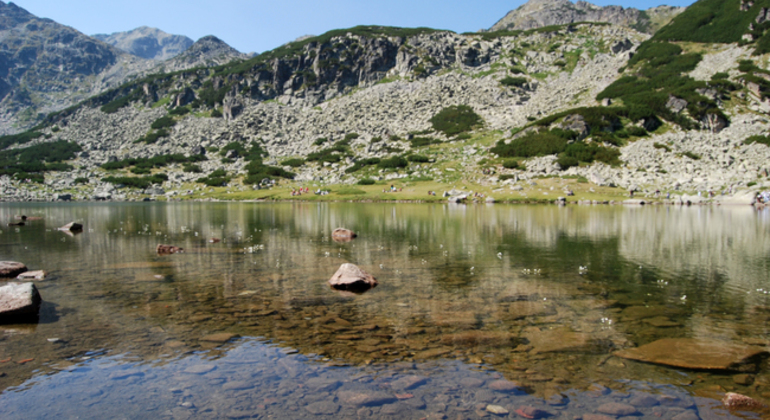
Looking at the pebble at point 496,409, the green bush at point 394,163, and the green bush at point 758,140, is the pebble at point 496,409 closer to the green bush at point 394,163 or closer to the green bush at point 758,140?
the green bush at point 394,163

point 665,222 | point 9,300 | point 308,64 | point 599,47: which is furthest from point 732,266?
point 308,64

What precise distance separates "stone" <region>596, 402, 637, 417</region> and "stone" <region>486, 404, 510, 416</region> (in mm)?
1634

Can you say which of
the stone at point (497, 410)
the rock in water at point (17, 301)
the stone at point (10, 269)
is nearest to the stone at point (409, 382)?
the stone at point (497, 410)

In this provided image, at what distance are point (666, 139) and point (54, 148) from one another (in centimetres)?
20636

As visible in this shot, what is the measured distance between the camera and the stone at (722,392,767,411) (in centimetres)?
688

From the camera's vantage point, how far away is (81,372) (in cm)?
825

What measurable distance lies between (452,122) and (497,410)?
461 feet

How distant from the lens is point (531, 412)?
6.84 metres

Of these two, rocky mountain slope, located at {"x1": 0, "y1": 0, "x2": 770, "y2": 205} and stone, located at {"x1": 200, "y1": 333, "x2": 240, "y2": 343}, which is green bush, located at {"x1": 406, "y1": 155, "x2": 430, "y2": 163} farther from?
stone, located at {"x1": 200, "y1": 333, "x2": 240, "y2": 343}

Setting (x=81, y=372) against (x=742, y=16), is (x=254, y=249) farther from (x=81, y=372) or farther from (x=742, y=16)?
(x=742, y=16)

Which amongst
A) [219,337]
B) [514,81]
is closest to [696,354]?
[219,337]

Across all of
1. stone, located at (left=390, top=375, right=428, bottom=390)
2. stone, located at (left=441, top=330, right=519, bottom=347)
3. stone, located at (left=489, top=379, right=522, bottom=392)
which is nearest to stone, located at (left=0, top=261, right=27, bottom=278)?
stone, located at (left=390, top=375, right=428, bottom=390)

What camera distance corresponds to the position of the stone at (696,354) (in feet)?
28.2

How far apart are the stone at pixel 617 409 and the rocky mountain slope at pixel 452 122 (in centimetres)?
7314
